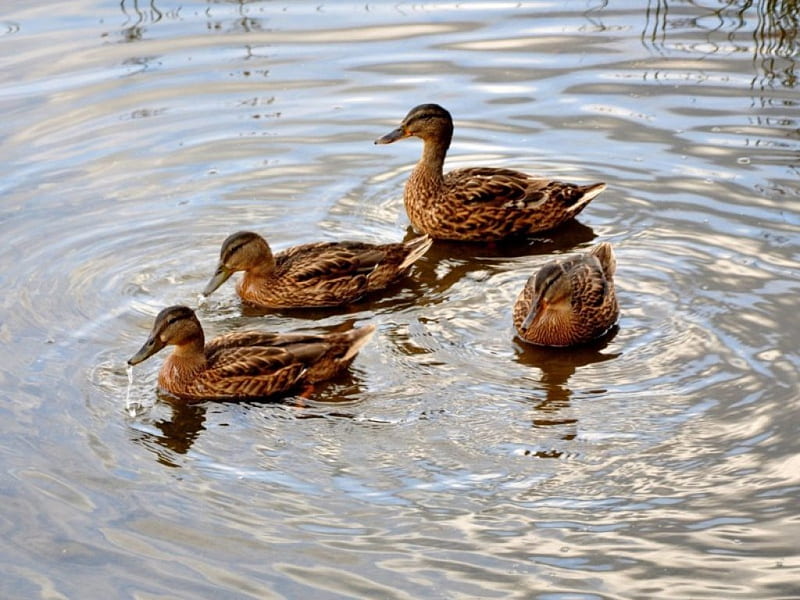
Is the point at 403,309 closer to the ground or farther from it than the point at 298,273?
closer to the ground

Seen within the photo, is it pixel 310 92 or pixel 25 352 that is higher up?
pixel 310 92

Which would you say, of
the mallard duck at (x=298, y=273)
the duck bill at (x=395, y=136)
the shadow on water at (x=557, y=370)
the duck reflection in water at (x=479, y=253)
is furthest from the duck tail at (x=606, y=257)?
the duck bill at (x=395, y=136)

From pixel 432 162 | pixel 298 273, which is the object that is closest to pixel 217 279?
pixel 298 273

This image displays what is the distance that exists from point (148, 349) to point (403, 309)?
2023 mm

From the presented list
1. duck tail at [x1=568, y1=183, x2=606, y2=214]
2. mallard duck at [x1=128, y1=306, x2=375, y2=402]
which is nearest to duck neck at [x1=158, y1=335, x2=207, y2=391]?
mallard duck at [x1=128, y1=306, x2=375, y2=402]

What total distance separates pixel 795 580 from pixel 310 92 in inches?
317

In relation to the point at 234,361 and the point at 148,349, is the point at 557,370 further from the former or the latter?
the point at 148,349

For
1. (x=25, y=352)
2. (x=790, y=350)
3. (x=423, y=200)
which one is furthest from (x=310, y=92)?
(x=790, y=350)

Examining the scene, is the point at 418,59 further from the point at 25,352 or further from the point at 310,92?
the point at 25,352

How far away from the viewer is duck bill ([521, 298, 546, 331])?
30.1 ft

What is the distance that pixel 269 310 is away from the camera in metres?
10.1

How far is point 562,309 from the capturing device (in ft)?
30.6

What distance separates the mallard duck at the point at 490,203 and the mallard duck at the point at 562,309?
1.61 meters

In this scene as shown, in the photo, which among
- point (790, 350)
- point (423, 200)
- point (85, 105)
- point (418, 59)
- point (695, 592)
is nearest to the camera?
point (695, 592)
